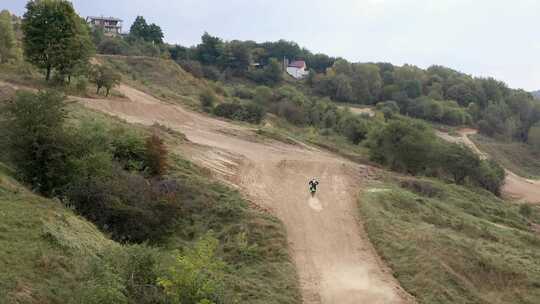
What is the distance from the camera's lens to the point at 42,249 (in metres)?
11.8

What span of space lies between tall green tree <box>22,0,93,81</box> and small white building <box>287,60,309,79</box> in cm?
7509

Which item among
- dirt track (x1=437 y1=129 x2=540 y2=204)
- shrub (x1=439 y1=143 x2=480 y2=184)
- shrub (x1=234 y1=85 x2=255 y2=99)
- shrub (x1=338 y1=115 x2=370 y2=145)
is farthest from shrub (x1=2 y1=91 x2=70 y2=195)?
shrub (x1=234 y1=85 x2=255 y2=99)

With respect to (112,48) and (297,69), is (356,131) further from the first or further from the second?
(297,69)

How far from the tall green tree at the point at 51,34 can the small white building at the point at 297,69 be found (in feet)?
246

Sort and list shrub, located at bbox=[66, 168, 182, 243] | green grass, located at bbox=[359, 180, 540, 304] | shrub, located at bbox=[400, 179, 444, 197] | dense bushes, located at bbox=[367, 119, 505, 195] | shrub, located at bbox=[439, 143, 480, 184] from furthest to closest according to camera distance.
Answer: shrub, located at bbox=[439, 143, 480, 184]
dense bushes, located at bbox=[367, 119, 505, 195]
shrub, located at bbox=[400, 179, 444, 197]
green grass, located at bbox=[359, 180, 540, 304]
shrub, located at bbox=[66, 168, 182, 243]

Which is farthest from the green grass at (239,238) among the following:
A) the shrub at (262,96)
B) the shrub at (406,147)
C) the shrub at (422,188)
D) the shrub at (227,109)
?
the shrub at (262,96)

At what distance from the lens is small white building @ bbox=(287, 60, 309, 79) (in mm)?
111000

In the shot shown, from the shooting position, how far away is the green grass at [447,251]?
55.5 feet

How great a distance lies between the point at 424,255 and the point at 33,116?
13.1m

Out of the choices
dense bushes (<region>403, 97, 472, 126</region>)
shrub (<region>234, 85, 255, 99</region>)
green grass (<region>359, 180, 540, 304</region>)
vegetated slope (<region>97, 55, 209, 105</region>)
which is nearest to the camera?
green grass (<region>359, 180, 540, 304</region>)

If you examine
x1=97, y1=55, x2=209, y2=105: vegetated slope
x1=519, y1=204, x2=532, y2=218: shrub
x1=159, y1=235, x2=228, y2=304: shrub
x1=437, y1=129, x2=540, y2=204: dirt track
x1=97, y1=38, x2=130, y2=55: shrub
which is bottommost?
x1=437, y1=129, x2=540, y2=204: dirt track

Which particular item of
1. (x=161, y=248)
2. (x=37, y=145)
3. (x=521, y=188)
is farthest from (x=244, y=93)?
(x=161, y=248)

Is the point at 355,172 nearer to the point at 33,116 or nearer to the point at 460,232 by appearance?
the point at 460,232

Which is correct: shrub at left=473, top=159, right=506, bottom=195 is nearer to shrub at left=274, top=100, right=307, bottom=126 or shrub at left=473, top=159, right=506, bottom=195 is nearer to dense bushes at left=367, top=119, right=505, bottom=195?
dense bushes at left=367, top=119, right=505, bottom=195
